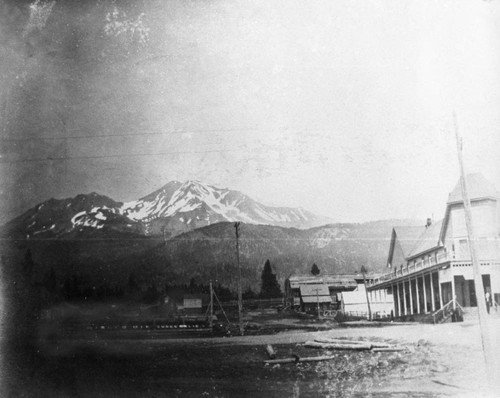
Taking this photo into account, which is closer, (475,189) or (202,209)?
(202,209)

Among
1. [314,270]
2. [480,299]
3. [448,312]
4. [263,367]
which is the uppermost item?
[314,270]

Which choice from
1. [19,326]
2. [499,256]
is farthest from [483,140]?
[19,326]

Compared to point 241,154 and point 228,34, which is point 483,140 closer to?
point 241,154

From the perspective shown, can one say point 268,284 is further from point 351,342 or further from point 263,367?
point 351,342

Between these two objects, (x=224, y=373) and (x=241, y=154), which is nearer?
(x=224, y=373)

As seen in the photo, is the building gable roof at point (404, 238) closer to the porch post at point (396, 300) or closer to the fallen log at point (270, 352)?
the porch post at point (396, 300)

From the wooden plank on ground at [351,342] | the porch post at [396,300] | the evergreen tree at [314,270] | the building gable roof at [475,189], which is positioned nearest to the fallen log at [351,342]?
the wooden plank on ground at [351,342]

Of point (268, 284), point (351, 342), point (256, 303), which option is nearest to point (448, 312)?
point (351, 342)
